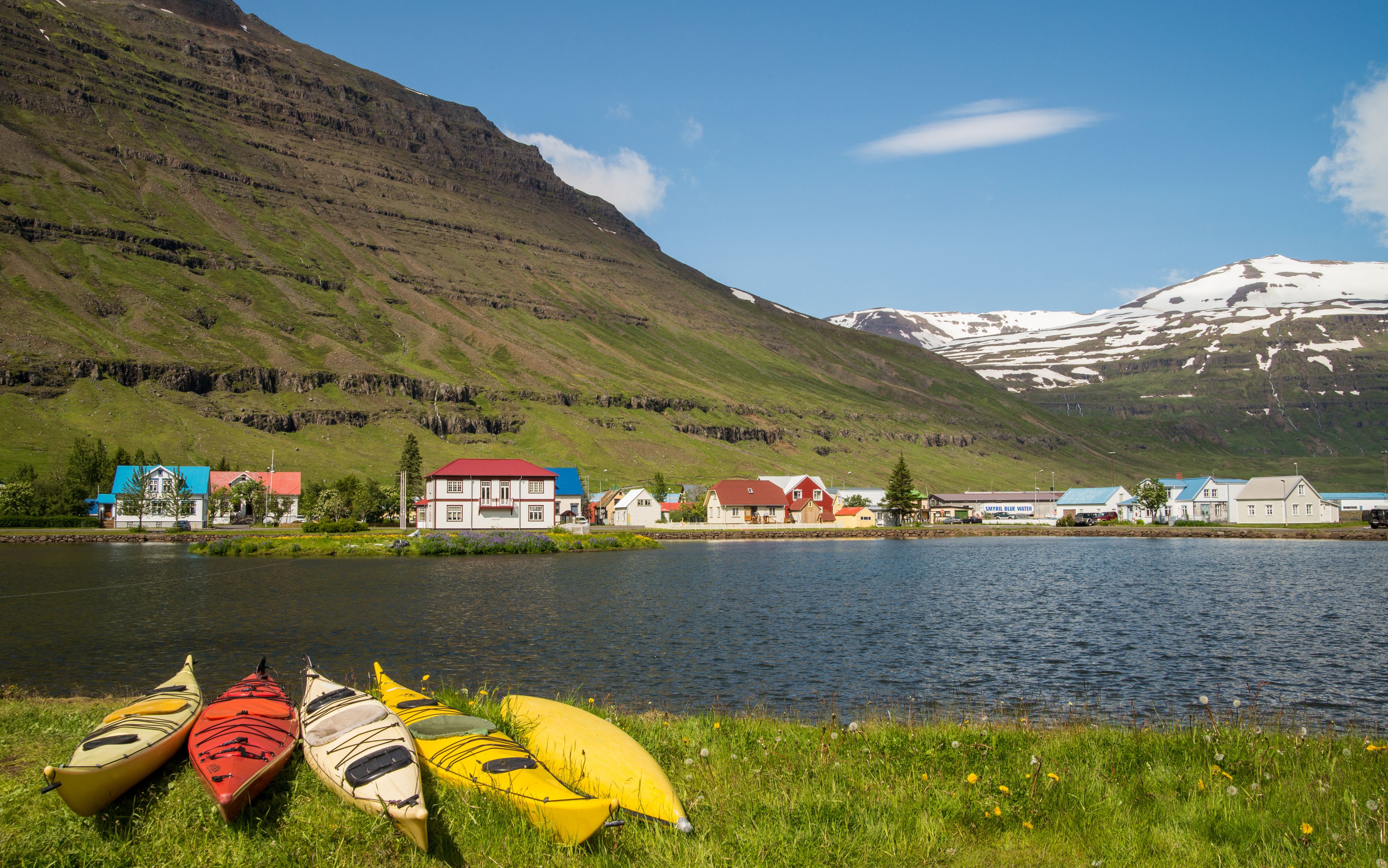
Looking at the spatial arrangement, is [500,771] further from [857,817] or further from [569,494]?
[569,494]

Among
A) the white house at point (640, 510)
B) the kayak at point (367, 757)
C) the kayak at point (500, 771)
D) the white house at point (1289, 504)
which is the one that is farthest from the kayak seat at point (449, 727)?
the white house at point (1289, 504)

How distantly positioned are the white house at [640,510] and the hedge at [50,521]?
79830 millimetres

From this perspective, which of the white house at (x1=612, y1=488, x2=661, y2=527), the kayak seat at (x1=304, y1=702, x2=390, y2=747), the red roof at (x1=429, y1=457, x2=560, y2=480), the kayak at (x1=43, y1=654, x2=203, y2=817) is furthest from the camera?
the white house at (x1=612, y1=488, x2=661, y2=527)

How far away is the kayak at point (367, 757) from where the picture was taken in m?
8.54

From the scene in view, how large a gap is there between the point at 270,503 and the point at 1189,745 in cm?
15255

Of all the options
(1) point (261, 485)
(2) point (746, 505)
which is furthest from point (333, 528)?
(2) point (746, 505)

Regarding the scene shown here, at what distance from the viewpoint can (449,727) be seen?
11.2 metres

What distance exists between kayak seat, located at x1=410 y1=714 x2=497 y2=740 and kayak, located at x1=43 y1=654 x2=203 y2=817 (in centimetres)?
296

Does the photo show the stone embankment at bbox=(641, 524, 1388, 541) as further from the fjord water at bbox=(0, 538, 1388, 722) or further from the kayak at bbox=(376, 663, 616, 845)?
the kayak at bbox=(376, 663, 616, 845)

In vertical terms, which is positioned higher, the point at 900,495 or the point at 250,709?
the point at 900,495

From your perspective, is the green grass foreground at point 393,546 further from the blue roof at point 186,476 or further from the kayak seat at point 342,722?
the kayak seat at point 342,722

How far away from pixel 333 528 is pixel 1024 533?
10547cm

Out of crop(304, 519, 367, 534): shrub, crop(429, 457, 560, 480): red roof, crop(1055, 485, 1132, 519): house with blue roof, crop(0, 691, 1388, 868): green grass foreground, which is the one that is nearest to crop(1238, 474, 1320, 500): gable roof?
crop(1055, 485, 1132, 519): house with blue roof

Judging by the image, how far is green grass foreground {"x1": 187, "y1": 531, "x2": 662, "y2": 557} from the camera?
85.4 meters
